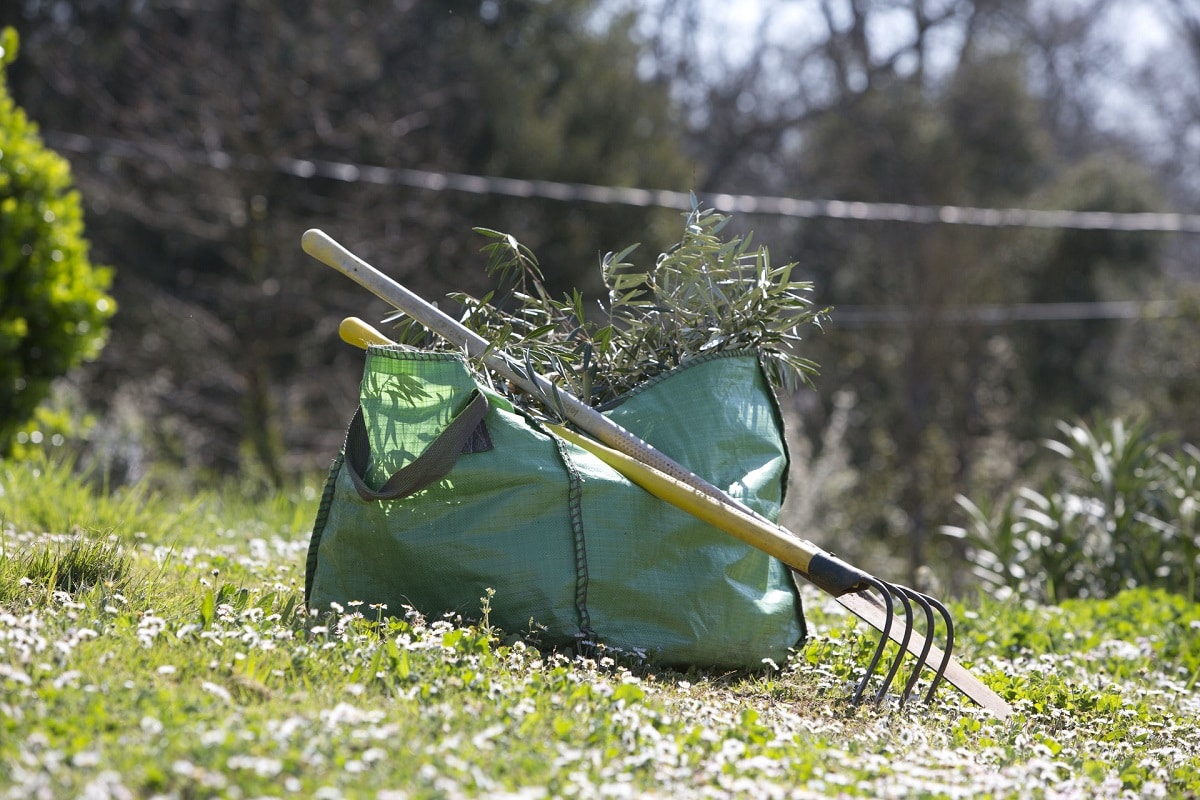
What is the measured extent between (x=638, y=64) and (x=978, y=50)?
226 inches

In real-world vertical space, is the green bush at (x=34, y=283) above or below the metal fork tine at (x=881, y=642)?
above

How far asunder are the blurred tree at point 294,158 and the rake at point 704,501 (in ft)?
21.4

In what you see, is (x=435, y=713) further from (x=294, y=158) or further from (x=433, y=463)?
(x=294, y=158)

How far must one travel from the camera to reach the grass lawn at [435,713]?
185 cm

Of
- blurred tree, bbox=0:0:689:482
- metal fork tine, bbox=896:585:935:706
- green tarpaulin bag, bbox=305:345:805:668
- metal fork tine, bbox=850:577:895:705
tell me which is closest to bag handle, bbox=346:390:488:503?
green tarpaulin bag, bbox=305:345:805:668

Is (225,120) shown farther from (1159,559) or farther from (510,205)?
(1159,559)

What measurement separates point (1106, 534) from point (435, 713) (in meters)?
4.14

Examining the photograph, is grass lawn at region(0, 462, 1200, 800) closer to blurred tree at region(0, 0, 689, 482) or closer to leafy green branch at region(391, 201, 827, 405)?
leafy green branch at region(391, 201, 827, 405)

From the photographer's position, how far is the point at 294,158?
36.8 ft

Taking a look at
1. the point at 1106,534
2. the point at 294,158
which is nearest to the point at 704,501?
the point at 1106,534

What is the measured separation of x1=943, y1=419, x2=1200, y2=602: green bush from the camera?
17.3ft

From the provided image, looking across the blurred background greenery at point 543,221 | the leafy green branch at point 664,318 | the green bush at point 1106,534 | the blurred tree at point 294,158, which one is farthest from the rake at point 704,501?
the blurred tree at point 294,158

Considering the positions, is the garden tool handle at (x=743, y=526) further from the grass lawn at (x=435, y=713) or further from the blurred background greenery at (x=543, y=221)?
the blurred background greenery at (x=543, y=221)

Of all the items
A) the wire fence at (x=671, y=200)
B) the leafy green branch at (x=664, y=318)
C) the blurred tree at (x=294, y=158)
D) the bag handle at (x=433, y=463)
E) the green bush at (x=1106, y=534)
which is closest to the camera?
the bag handle at (x=433, y=463)
